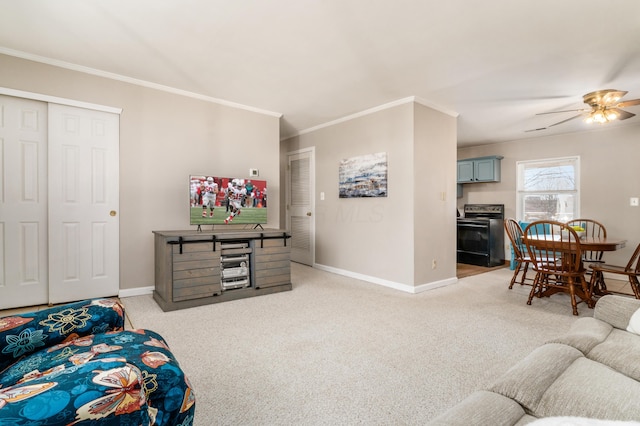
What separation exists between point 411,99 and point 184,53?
2.57m

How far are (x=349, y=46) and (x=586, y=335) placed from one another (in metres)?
2.56

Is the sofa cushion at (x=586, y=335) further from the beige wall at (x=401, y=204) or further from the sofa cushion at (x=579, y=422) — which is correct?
the beige wall at (x=401, y=204)

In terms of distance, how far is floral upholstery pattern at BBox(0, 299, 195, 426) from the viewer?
2.17 ft

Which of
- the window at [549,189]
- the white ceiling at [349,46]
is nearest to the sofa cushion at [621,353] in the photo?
the white ceiling at [349,46]

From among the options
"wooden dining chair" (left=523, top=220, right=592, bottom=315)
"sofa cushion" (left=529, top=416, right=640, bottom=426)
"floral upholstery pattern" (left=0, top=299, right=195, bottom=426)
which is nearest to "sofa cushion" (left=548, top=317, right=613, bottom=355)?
"sofa cushion" (left=529, top=416, right=640, bottom=426)

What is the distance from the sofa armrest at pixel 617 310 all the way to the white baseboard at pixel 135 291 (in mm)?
4025

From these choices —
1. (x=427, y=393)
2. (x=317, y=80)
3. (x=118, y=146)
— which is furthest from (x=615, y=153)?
(x=118, y=146)

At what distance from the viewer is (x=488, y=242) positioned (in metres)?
5.70

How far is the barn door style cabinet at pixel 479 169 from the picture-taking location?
20.4 ft

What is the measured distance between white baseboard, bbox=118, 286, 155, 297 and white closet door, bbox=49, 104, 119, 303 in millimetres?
95

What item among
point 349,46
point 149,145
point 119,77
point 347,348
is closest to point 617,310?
point 347,348

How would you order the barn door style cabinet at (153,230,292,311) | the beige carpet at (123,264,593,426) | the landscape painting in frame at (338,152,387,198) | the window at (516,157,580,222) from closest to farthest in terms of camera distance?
the beige carpet at (123,264,593,426) < the barn door style cabinet at (153,230,292,311) < the landscape painting in frame at (338,152,387,198) < the window at (516,157,580,222)

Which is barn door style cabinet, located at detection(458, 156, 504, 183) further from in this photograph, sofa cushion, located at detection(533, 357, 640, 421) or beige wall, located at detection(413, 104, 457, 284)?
sofa cushion, located at detection(533, 357, 640, 421)

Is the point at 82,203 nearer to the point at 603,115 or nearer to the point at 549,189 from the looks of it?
the point at 603,115
